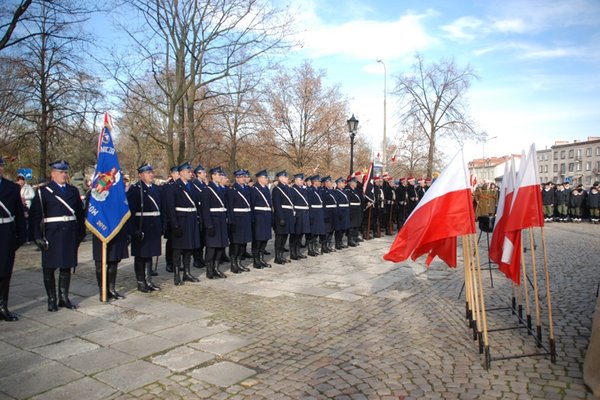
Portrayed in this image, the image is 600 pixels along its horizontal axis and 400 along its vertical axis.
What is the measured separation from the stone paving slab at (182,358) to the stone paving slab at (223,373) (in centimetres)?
17

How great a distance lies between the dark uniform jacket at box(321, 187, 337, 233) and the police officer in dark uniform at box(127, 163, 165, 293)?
5492 millimetres

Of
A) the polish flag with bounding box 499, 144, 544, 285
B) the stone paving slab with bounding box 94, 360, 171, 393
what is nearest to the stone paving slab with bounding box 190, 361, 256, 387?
the stone paving slab with bounding box 94, 360, 171, 393

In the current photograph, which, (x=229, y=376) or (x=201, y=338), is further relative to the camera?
(x=201, y=338)

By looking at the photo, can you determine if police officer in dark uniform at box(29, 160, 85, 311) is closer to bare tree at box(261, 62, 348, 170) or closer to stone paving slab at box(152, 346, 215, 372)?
stone paving slab at box(152, 346, 215, 372)

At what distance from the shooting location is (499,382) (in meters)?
3.97

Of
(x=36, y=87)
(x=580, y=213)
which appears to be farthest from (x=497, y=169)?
(x=36, y=87)

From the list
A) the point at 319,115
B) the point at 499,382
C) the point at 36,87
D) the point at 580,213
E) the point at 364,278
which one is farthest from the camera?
the point at 319,115

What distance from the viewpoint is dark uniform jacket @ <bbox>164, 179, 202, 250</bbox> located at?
8.04 metres

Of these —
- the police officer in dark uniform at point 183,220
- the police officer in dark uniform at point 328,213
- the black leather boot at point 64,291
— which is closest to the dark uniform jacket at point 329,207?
the police officer in dark uniform at point 328,213

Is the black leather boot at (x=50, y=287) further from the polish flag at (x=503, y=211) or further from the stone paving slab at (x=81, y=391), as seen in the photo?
the polish flag at (x=503, y=211)

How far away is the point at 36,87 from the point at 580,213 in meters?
27.8

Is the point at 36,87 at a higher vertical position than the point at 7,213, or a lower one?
higher

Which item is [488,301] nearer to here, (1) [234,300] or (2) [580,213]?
(1) [234,300]

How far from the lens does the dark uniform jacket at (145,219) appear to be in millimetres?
7543
